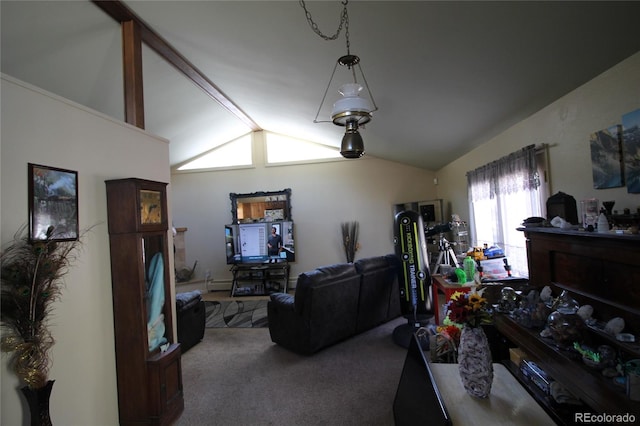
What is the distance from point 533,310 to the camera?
1521 mm

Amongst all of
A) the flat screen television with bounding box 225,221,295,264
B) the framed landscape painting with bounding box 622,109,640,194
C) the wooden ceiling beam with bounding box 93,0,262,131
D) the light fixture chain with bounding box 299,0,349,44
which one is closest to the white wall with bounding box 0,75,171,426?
the wooden ceiling beam with bounding box 93,0,262,131

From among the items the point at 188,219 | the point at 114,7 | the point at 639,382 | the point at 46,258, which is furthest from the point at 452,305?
the point at 188,219

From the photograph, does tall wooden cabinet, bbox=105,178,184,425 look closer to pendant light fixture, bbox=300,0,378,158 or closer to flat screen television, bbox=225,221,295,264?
pendant light fixture, bbox=300,0,378,158

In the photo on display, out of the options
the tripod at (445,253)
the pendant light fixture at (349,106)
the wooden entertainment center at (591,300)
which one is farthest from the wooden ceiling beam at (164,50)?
the tripod at (445,253)

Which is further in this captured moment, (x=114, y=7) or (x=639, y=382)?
(x=114, y=7)

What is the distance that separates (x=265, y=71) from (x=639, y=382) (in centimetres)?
337

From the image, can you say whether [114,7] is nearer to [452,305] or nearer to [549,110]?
[452,305]

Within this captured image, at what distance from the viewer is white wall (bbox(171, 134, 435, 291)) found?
630 centimetres

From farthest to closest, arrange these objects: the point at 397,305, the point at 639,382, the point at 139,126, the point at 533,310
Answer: the point at 397,305 < the point at 139,126 < the point at 533,310 < the point at 639,382

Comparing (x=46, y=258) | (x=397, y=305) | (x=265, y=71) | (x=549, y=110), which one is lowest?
(x=397, y=305)

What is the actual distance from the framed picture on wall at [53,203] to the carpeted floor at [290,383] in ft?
5.38

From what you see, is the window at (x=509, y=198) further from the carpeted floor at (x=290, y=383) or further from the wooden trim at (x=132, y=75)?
the wooden trim at (x=132, y=75)

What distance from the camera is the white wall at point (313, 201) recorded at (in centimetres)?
630

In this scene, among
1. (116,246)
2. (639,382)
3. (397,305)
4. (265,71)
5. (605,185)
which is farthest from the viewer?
(397,305)
